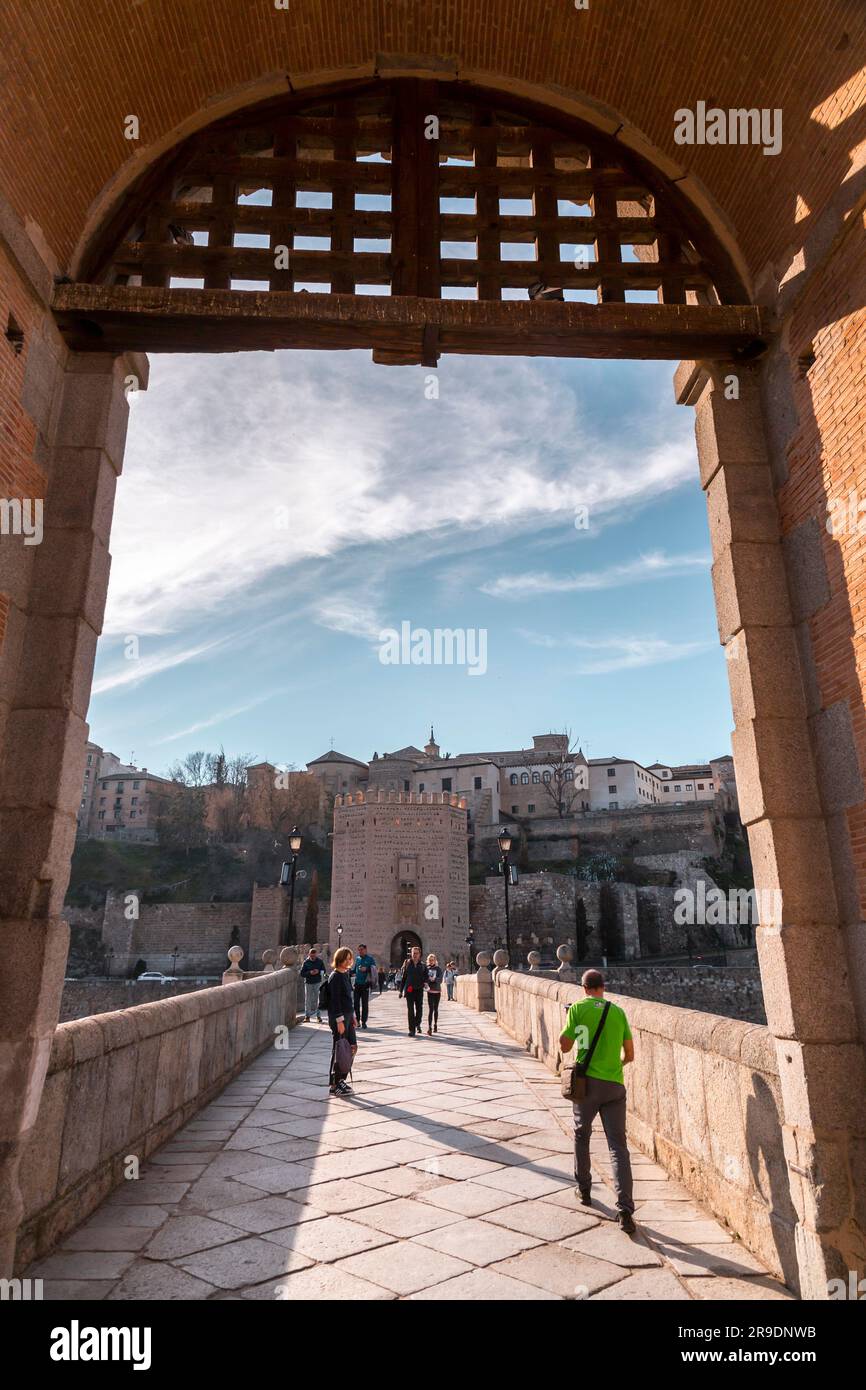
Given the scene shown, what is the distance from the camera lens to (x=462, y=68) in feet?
17.8

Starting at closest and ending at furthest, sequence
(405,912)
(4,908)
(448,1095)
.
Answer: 1. (4,908)
2. (448,1095)
3. (405,912)

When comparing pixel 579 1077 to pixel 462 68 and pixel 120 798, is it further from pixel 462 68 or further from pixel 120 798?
pixel 120 798

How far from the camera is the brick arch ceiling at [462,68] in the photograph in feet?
13.7

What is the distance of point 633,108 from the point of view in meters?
5.29

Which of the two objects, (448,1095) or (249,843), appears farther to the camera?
(249,843)

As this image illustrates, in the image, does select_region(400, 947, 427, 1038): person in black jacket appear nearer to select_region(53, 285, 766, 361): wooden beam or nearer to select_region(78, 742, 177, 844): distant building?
select_region(53, 285, 766, 361): wooden beam

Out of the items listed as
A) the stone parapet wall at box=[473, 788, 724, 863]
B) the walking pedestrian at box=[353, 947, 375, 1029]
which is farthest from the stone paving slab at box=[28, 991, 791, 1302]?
the stone parapet wall at box=[473, 788, 724, 863]

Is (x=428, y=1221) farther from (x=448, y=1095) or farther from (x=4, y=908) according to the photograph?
(x=448, y=1095)

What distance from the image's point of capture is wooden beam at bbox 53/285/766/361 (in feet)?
15.4

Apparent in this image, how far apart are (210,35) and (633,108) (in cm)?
276

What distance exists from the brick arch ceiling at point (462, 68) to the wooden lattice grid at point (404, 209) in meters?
0.22

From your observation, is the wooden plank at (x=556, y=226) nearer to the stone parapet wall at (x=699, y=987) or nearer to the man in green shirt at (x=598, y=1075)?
the man in green shirt at (x=598, y=1075)

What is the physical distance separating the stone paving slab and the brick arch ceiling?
211 inches
